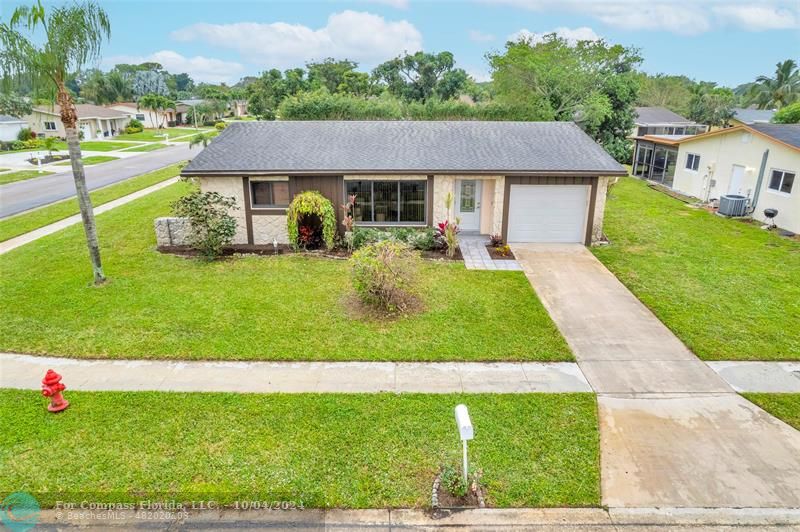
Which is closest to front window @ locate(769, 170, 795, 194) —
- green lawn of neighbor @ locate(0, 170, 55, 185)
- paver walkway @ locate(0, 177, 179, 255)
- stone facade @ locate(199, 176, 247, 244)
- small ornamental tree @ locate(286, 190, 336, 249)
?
small ornamental tree @ locate(286, 190, 336, 249)

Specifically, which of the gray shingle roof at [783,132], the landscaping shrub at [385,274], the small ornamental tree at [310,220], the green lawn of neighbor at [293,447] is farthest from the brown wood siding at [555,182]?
the green lawn of neighbor at [293,447]

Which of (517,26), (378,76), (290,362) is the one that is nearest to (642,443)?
(290,362)

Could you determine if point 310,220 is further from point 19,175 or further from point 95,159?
point 95,159

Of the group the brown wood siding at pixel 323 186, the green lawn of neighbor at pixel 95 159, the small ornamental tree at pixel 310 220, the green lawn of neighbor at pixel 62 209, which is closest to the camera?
the small ornamental tree at pixel 310 220

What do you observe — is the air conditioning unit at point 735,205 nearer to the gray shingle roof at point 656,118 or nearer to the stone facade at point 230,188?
the stone facade at point 230,188

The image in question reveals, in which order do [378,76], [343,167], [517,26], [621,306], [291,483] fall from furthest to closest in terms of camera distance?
[378,76] < [517,26] < [343,167] < [621,306] < [291,483]

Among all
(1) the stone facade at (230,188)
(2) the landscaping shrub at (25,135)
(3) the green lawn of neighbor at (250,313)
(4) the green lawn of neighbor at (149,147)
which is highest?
(2) the landscaping shrub at (25,135)

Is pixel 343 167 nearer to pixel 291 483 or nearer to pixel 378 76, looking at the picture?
pixel 291 483
